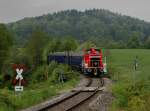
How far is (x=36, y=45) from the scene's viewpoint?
317 ft

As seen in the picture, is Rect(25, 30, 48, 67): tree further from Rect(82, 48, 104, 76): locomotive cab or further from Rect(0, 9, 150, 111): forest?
Rect(82, 48, 104, 76): locomotive cab

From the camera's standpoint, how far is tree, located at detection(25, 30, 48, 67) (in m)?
90.0

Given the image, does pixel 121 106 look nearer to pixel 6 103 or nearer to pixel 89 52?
pixel 6 103

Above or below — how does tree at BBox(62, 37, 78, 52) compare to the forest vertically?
above

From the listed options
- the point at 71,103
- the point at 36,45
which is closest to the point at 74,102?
the point at 71,103

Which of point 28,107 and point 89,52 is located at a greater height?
point 89,52

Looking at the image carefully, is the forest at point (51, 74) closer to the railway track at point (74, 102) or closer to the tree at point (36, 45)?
the tree at point (36, 45)

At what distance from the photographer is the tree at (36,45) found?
90000 millimetres

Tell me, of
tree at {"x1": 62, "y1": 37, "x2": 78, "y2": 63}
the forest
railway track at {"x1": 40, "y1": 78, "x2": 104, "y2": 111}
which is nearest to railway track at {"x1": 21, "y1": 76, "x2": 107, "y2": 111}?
railway track at {"x1": 40, "y1": 78, "x2": 104, "y2": 111}

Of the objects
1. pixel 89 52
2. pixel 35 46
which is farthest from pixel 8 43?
pixel 89 52

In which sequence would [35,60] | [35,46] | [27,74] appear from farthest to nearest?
[35,46] → [35,60] → [27,74]

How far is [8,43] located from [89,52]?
5425 centimetres

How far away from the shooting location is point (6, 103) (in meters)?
19.6

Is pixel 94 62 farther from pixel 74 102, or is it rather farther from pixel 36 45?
pixel 36 45
